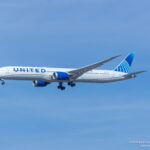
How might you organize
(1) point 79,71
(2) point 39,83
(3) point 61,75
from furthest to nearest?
(2) point 39,83
(1) point 79,71
(3) point 61,75

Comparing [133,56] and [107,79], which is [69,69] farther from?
[133,56]

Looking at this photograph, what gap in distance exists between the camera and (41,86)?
9912cm

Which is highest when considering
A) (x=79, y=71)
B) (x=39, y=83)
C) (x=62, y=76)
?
(x=79, y=71)

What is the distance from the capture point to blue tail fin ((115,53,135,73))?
106250 mm

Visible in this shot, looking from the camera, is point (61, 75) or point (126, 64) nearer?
point (61, 75)

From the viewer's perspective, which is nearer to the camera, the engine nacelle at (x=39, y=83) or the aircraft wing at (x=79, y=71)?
the aircraft wing at (x=79, y=71)

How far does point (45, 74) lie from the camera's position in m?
90.9

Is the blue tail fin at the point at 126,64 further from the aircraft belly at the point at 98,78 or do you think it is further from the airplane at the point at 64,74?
the aircraft belly at the point at 98,78

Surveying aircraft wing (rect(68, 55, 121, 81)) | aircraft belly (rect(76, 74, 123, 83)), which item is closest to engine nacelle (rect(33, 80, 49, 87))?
aircraft wing (rect(68, 55, 121, 81))

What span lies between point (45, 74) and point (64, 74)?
4584mm

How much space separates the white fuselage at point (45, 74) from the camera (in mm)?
87375

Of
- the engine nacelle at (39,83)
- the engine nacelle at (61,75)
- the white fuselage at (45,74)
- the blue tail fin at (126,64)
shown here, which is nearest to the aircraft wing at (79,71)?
the engine nacelle at (61,75)

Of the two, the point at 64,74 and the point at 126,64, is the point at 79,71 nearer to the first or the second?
the point at 64,74

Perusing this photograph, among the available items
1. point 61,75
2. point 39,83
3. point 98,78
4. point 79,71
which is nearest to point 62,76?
point 61,75
